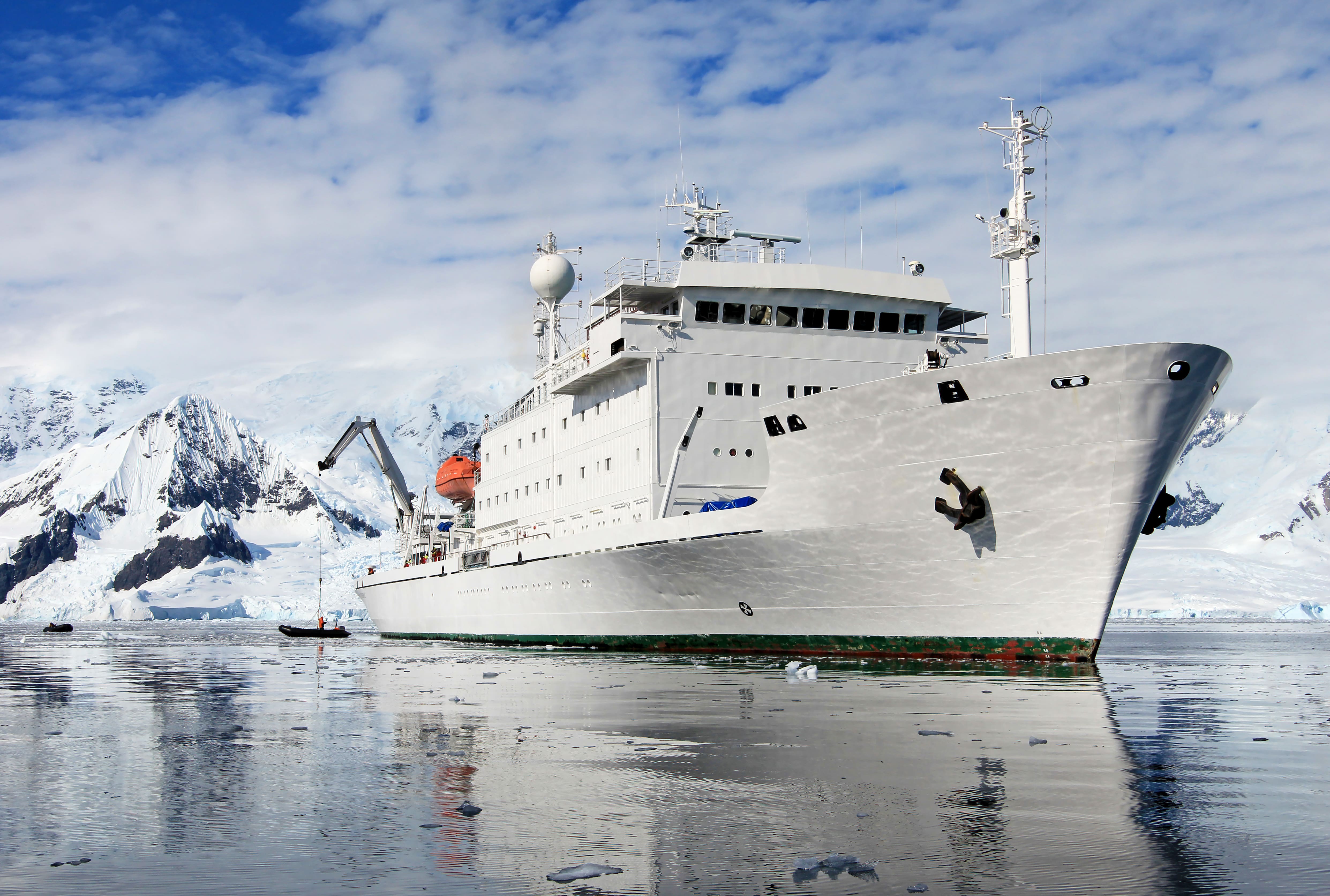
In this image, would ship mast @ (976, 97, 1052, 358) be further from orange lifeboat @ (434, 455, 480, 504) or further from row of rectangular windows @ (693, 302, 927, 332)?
orange lifeboat @ (434, 455, 480, 504)

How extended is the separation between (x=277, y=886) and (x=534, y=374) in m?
38.4

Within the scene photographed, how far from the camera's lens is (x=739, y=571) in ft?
78.8

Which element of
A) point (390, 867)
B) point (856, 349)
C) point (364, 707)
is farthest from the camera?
point (856, 349)

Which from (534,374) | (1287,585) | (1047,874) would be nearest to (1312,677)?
(1047,874)

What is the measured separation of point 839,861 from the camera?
18.0 feet

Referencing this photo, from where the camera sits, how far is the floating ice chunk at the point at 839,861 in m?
5.45

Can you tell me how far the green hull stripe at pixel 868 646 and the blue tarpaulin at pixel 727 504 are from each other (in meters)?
2.78

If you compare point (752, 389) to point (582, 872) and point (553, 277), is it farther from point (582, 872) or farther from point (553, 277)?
point (582, 872)

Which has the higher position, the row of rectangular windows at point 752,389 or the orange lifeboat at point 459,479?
the row of rectangular windows at point 752,389

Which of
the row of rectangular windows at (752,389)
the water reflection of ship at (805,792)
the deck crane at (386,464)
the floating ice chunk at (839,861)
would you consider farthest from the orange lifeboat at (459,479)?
the floating ice chunk at (839,861)

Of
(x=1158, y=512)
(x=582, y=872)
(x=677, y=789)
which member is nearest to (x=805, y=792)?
(x=677, y=789)

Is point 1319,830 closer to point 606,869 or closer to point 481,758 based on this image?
point 606,869

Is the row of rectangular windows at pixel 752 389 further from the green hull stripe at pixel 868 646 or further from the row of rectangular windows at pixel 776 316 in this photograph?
the green hull stripe at pixel 868 646

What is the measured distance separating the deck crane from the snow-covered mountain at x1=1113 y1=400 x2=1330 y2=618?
253 feet
